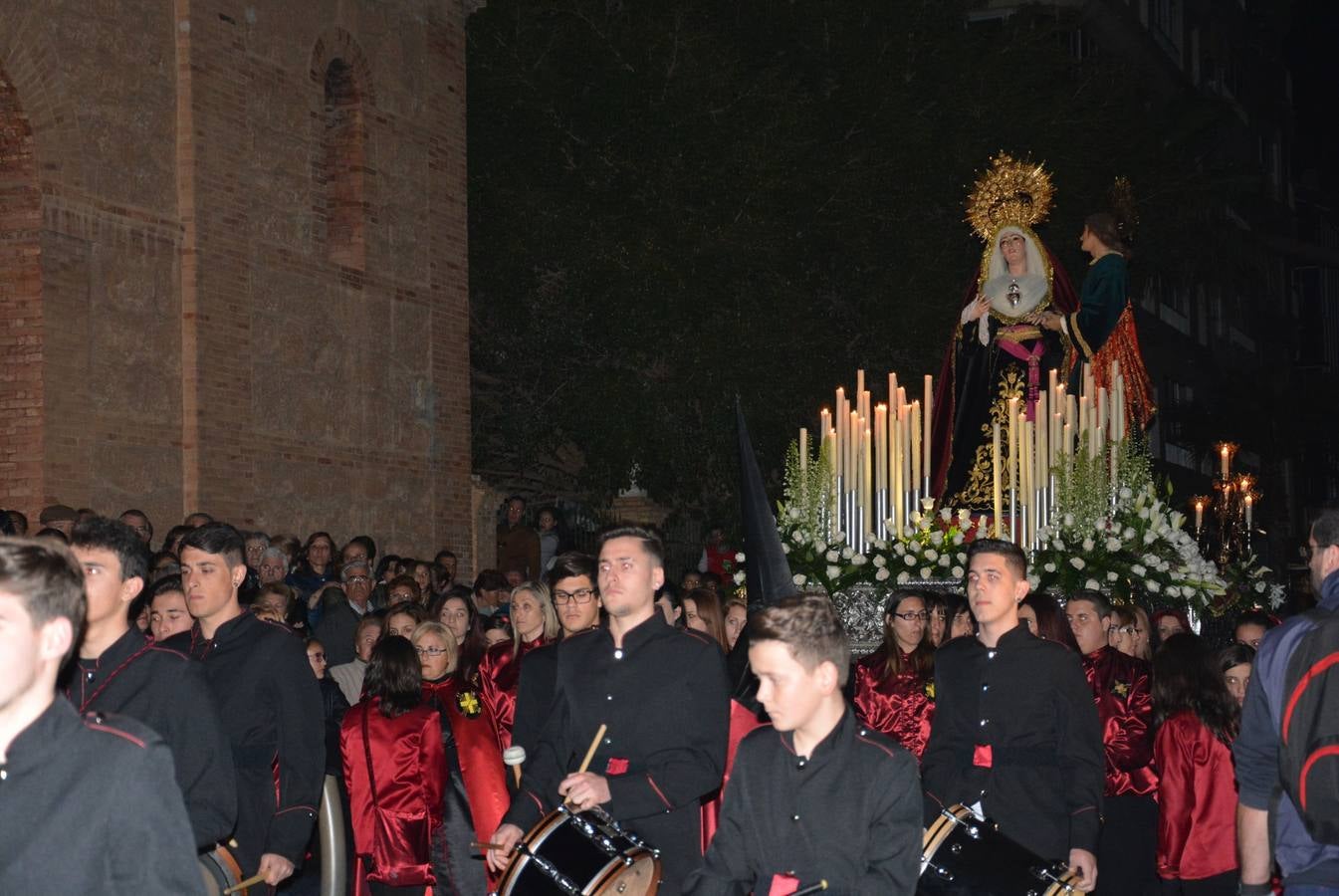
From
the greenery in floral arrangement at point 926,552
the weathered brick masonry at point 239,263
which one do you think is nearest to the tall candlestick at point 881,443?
the greenery in floral arrangement at point 926,552

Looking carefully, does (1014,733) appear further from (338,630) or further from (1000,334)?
(1000,334)

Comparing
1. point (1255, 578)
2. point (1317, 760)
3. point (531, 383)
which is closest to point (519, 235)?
point (531, 383)

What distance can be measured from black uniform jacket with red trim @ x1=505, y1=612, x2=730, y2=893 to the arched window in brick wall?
13330 mm

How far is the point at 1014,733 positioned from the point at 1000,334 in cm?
735

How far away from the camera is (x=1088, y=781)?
7.41 m

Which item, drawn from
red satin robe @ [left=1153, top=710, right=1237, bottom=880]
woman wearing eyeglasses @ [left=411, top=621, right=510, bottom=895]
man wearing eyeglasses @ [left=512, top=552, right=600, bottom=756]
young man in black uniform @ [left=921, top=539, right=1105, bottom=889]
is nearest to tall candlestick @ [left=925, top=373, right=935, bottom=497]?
red satin robe @ [left=1153, top=710, right=1237, bottom=880]

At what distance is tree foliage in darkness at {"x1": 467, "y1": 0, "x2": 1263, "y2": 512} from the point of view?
26250 mm

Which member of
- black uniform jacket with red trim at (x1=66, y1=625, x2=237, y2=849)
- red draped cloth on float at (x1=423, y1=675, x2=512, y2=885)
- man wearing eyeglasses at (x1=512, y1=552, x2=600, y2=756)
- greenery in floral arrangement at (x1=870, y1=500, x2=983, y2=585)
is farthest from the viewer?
greenery in floral arrangement at (x1=870, y1=500, x2=983, y2=585)

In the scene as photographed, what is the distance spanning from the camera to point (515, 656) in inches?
406

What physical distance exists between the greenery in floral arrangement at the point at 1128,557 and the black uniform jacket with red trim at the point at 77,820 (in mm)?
8875

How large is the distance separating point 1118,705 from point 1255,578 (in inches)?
214

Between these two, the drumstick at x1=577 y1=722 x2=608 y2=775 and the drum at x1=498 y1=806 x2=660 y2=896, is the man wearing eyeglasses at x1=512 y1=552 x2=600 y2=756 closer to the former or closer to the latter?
the drumstick at x1=577 y1=722 x2=608 y2=775

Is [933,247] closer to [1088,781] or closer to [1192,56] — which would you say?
[1088,781]

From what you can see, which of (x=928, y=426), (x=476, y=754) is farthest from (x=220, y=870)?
(x=928, y=426)
